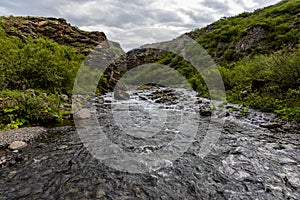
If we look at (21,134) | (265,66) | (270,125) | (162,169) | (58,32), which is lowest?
(162,169)

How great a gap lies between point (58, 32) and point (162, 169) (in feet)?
129

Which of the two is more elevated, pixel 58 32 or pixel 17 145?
pixel 58 32

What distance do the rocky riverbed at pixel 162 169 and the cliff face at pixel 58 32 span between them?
2852 centimetres

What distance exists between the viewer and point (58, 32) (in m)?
36.5

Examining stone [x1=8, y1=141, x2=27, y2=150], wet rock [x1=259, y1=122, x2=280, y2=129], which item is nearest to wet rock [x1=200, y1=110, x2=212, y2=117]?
wet rock [x1=259, y1=122, x2=280, y2=129]

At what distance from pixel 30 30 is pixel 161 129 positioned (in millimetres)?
30710

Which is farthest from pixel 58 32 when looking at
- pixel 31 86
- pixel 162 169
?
pixel 162 169

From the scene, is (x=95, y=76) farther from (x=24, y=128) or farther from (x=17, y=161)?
(x=17, y=161)

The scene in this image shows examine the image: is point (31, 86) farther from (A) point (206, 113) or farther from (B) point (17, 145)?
(A) point (206, 113)

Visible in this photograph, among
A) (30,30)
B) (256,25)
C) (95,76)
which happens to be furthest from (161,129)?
(256,25)

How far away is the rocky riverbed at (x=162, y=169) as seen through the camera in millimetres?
3943

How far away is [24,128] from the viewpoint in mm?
7828

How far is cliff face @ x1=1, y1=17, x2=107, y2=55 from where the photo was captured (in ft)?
95.9

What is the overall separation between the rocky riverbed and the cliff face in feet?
93.6
